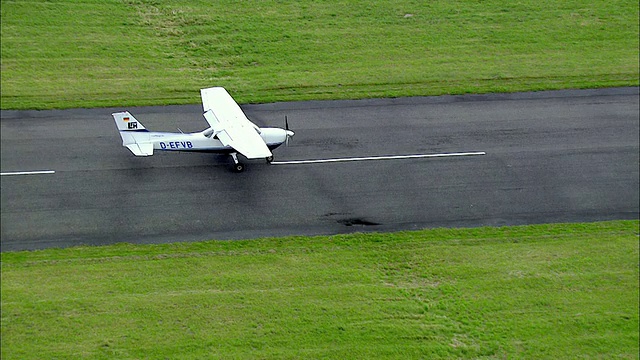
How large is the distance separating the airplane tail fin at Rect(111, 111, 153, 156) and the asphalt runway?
5.11ft

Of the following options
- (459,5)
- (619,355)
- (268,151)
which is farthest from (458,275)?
(459,5)

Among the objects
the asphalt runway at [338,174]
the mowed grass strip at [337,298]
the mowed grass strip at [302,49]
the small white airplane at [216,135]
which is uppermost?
the mowed grass strip at [302,49]

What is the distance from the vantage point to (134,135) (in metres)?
28.9

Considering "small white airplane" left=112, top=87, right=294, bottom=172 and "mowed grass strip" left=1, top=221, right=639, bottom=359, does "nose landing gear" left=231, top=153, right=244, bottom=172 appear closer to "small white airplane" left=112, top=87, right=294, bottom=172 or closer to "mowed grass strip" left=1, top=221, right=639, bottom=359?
"small white airplane" left=112, top=87, right=294, bottom=172

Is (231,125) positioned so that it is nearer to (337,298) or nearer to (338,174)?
(338,174)

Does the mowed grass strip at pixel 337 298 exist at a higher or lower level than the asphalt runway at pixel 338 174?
lower

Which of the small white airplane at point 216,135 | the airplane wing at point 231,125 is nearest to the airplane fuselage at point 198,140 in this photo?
the small white airplane at point 216,135

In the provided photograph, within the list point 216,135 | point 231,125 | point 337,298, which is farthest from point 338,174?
point 337,298

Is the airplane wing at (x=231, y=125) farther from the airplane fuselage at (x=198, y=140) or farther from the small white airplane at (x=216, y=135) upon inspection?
the airplane fuselage at (x=198, y=140)

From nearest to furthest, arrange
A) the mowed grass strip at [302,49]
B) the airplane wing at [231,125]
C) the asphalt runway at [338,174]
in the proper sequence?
1. the airplane wing at [231,125]
2. the asphalt runway at [338,174]
3. the mowed grass strip at [302,49]

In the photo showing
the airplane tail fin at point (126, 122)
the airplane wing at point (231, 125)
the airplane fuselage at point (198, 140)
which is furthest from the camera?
the airplane fuselage at point (198, 140)

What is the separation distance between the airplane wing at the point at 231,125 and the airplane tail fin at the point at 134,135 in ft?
9.49

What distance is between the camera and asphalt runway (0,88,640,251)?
93.7 ft

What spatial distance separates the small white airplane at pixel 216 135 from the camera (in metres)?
28.4
